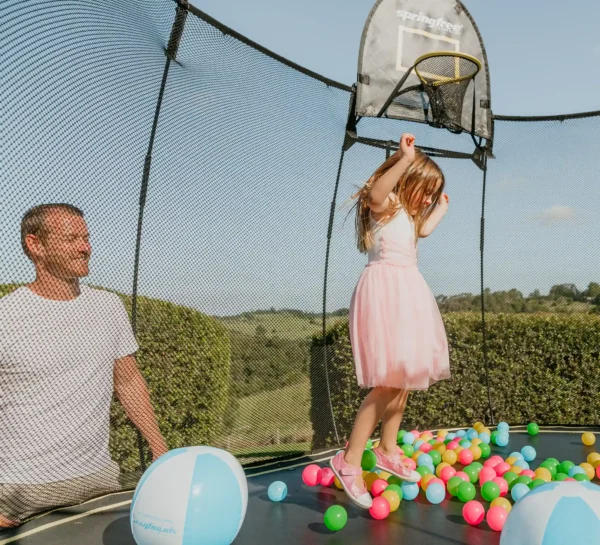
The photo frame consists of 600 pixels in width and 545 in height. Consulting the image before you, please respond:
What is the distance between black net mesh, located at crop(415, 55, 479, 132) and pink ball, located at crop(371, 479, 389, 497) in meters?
2.18

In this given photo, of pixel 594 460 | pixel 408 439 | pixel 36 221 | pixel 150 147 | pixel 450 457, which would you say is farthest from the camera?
pixel 408 439

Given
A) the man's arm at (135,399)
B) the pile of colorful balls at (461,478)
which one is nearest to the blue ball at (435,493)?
the pile of colorful balls at (461,478)

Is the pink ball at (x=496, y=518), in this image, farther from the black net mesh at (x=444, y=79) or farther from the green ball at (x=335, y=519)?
the black net mesh at (x=444, y=79)

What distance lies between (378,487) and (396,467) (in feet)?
0.35

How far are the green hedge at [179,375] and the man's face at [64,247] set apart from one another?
338mm

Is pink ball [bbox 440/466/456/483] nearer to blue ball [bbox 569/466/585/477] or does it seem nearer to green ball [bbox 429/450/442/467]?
green ball [bbox 429/450/442/467]

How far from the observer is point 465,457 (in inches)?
109

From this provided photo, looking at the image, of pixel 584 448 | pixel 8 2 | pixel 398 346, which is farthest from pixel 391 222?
pixel 584 448

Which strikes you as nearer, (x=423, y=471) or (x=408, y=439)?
(x=423, y=471)

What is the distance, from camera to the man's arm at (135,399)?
7.11ft

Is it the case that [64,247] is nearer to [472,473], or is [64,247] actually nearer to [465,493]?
[465,493]

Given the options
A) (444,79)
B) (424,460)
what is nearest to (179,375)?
(424,460)

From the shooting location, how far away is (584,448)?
3188 mm

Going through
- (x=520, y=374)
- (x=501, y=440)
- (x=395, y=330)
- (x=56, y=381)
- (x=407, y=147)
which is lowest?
(x=501, y=440)
